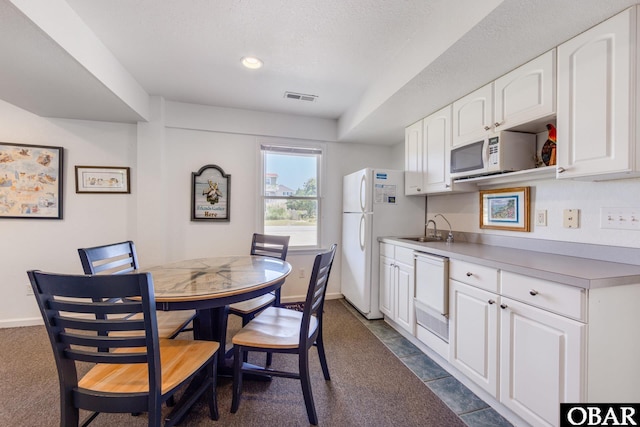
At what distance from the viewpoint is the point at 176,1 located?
163cm

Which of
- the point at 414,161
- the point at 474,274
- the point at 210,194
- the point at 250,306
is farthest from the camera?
the point at 210,194

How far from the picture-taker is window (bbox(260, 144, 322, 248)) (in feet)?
11.4

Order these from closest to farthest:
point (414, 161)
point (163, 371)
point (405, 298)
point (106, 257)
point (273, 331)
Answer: point (163, 371), point (273, 331), point (106, 257), point (405, 298), point (414, 161)

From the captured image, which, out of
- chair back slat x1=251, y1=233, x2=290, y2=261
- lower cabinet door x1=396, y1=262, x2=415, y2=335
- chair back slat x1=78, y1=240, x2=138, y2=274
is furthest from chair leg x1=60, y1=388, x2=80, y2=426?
lower cabinet door x1=396, y1=262, x2=415, y2=335

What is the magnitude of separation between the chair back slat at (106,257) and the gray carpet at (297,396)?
2.72 feet

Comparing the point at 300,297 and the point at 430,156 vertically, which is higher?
the point at 430,156

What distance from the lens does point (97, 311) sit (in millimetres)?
1019

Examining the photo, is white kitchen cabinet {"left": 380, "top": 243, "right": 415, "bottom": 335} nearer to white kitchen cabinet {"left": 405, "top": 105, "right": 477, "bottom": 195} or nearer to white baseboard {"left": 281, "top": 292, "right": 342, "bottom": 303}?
white kitchen cabinet {"left": 405, "top": 105, "right": 477, "bottom": 195}

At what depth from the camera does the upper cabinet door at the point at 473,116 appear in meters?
1.99

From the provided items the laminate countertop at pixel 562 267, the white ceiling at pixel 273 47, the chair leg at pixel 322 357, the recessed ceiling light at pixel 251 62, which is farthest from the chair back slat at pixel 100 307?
the recessed ceiling light at pixel 251 62

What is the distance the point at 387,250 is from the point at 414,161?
1.01 metres

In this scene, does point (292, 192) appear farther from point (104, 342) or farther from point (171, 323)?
point (104, 342)

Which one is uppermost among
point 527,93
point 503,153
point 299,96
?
point 299,96

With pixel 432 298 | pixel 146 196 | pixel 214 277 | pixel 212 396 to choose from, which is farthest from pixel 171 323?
pixel 432 298
